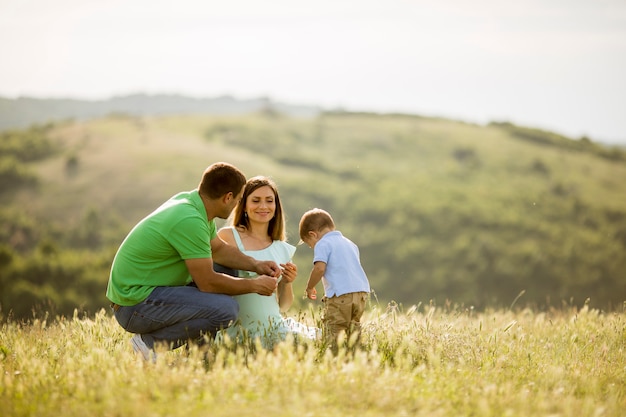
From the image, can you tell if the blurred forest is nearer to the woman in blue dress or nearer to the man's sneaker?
the woman in blue dress

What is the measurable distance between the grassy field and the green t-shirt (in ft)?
1.97

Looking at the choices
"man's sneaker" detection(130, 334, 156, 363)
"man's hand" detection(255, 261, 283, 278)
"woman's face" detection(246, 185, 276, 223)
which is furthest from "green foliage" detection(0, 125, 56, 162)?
"man's hand" detection(255, 261, 283, 278)

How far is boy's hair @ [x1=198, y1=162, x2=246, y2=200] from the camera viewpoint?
6.81 metres

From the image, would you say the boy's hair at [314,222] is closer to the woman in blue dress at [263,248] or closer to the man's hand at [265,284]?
the woman in blue dress at [263,248]

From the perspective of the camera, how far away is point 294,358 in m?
5.50

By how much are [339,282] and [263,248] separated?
3.37 ft

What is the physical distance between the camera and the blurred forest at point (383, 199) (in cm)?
6562

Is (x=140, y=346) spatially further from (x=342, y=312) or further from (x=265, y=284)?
(x=342, y=312)

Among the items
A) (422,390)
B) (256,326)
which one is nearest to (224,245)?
(256,326)

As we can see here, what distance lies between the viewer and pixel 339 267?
731 cm

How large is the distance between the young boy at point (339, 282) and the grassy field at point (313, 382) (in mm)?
374

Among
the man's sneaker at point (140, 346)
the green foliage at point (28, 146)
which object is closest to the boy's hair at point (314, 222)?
the man's sneaker at point (140, 346)

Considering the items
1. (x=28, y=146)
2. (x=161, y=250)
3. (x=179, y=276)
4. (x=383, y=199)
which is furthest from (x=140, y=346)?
(x=28, y=146)

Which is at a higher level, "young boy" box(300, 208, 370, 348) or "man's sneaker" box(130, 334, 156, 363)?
"young boy" box(300, 208, 370, 348)
